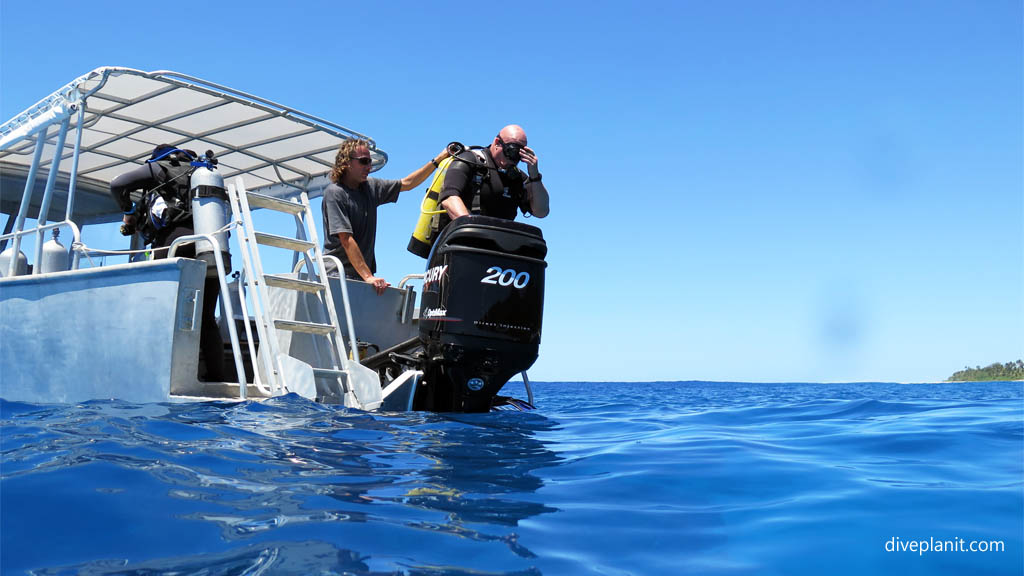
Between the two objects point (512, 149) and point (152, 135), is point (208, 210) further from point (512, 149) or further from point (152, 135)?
point (152, 135)

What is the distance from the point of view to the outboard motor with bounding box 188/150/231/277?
4797mm

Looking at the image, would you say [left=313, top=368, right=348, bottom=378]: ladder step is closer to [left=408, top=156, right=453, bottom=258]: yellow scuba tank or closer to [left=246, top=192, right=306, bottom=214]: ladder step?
[left=408, top=156, right=453, bottom=258]: yellow scuba tank

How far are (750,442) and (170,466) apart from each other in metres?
2.78

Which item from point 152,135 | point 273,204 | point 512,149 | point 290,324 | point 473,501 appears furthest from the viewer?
point 152,135

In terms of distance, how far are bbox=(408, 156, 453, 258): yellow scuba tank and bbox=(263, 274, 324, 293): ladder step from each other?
30.5 inches

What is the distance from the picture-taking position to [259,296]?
4391 mm

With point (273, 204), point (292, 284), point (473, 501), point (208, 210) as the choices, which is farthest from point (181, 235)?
point (473, 501)

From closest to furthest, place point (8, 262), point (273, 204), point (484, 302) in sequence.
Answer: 1. point (484, 302)
2. point (273, 204)
3. point (8, 262)

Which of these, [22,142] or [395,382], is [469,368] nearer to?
[395,382]

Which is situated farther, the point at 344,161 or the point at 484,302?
the point at 344,161

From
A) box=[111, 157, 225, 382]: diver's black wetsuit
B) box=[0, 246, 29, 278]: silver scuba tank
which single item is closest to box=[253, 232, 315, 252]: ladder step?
box=[111, 157, 225, 382]: diver's black wetsuit

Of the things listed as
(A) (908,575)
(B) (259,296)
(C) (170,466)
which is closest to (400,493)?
(C) (170,466)

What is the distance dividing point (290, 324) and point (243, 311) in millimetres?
332

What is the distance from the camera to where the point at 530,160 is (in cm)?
477
